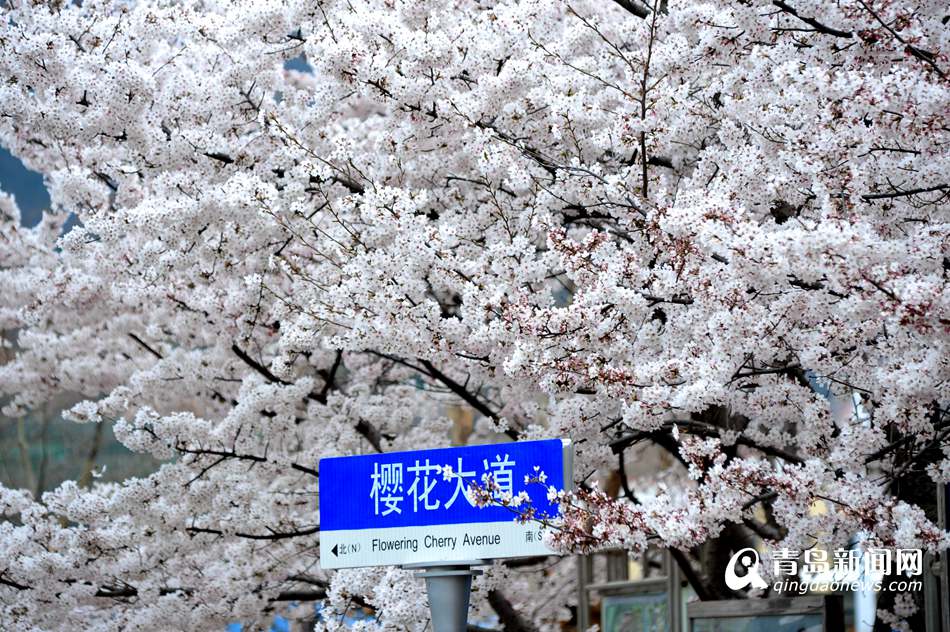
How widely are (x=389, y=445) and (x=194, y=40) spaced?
3200 mm

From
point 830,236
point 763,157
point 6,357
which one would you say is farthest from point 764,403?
point 6,357

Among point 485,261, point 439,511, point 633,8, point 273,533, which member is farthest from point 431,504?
point 273,533

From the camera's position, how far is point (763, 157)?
605 centimetres

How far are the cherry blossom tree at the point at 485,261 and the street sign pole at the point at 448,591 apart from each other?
22.6 inches

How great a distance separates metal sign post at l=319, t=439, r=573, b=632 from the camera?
5.00 meters

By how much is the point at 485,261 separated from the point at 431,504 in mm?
2025

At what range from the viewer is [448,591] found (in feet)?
17.1

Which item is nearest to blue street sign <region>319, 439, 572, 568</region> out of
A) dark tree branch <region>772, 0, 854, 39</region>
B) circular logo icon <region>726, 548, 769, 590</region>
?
circular logo icon <region>726, 548, 769, 590</region>

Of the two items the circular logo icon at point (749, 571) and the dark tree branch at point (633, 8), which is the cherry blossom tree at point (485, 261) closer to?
the dark tree branch at point (633, 8)

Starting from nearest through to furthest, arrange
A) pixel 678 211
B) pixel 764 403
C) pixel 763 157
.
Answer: pixel 678 211
pixel 763 157
pixel 764 403

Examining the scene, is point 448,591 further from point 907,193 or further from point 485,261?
point 907,193

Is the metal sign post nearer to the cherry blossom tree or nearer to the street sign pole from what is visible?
the street sign pole

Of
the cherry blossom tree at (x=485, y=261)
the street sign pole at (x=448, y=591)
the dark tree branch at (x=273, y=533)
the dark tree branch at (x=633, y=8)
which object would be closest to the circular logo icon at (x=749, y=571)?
the cherry blossom tree at (x=485, y=261)

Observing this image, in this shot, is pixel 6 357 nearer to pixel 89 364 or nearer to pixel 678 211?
pixel 89 364
